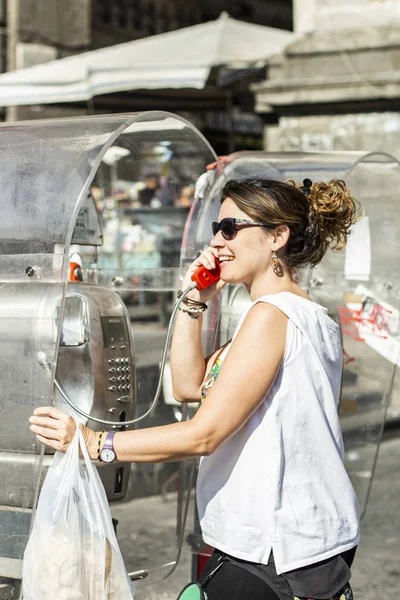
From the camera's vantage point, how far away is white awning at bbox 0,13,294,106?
366 inches

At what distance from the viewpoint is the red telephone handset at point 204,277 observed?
9.38ft

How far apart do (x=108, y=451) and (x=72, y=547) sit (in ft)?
0.92

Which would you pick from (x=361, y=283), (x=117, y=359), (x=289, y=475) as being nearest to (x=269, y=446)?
(x=289, y=475)

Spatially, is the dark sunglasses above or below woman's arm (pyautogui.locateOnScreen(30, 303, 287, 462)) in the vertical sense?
above

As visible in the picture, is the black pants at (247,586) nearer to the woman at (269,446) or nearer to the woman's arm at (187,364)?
the woman at (269,446)

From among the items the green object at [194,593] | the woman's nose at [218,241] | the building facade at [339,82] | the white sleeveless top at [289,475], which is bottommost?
the green object at [194,593]

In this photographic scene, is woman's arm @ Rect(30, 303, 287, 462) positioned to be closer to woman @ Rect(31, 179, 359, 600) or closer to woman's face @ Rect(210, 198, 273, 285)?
woman @ Rect(31, 179, 359, 600)

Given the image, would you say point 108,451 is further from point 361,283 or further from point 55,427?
point 361,283

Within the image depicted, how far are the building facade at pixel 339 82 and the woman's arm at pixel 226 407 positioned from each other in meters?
7.82

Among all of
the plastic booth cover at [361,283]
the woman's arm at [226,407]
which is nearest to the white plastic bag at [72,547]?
the woman's arm at [226,407]

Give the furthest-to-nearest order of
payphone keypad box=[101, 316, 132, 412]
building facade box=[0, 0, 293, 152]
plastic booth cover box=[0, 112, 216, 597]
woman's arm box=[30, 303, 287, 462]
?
building facade box=[0, 0, 293, 152] < payphone keypad box=[101, 316, 132, 412] < plastic booth cover box=[0, 112, 216, 597] < woman's arm box=[30, 303, 287, 462]

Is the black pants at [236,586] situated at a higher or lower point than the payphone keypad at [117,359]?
lower

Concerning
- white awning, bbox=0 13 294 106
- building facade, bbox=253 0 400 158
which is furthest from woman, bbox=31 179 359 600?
building facade, bbox=253 0 400 158

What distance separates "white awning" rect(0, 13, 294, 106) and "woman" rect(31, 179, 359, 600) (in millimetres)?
6998
